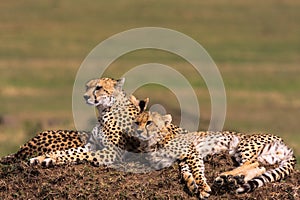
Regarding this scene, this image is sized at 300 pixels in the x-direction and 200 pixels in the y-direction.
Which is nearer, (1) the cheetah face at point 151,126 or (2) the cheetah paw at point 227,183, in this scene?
(2) the cheetah paw at point 227,183

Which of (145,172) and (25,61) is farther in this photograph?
(25,61)

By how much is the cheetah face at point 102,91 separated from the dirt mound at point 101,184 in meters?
0.71

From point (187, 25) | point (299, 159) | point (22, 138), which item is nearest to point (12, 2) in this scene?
point (187, 25)

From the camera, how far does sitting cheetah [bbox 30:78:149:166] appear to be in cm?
802

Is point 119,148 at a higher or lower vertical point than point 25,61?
higher

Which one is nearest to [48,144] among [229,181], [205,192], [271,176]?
[205,192]

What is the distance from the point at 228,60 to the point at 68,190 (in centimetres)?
2219

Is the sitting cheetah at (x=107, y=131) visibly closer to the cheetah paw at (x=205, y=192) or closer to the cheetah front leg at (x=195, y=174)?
the cheetah front leg at (x=195, y=174)

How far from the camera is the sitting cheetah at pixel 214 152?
296 inches

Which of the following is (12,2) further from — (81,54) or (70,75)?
(70,75)

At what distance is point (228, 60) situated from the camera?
1153 inches

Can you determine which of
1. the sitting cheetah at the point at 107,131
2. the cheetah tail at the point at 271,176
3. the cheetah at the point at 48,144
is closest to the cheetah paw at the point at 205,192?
the cheetah tail at the point at 271,176

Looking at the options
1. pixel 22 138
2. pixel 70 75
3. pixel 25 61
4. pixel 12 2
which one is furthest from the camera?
pixel 12 2

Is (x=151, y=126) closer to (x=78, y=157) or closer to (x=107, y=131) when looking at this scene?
(x=107, y=131)
